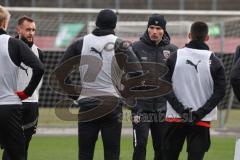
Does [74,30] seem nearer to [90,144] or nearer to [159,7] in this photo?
[159,7]

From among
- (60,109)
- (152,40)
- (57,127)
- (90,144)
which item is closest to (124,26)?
(57,127)

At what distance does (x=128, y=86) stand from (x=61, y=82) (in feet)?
2.87

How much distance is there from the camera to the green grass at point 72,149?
13758 mm

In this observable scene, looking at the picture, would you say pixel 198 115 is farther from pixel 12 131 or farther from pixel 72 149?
pixel 72 149

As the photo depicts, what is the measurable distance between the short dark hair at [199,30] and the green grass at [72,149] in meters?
4.61

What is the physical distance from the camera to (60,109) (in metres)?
15.1

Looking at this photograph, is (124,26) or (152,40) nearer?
(152,40)

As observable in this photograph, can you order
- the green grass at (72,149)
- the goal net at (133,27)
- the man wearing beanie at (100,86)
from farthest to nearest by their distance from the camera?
the goal net at (133,27) < the green grass at (72,149) < the man wearing beanie at (100,86)

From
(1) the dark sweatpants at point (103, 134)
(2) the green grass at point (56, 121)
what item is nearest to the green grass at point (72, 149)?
(2) the green grass at point (56, 121)

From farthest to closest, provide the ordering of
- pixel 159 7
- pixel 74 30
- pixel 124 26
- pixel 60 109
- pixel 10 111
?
pixel 159 7 → pixel 74 30 → pixel 124 26 → pixel 60 109 → pixel 10 111

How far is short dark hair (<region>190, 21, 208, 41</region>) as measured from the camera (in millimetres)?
9148

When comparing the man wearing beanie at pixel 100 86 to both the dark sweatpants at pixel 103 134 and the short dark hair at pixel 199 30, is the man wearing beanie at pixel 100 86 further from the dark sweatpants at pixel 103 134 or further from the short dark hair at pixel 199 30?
the short dark hair at pixel 199 30

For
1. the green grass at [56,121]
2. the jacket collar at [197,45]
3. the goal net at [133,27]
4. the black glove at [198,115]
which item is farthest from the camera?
the goal net at [133,27]

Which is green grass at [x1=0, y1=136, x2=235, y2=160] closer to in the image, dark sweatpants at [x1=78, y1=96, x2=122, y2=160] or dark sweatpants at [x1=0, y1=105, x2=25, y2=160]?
dark sweatpants at [x1=78, y1=96, x2=122, y2=160]
